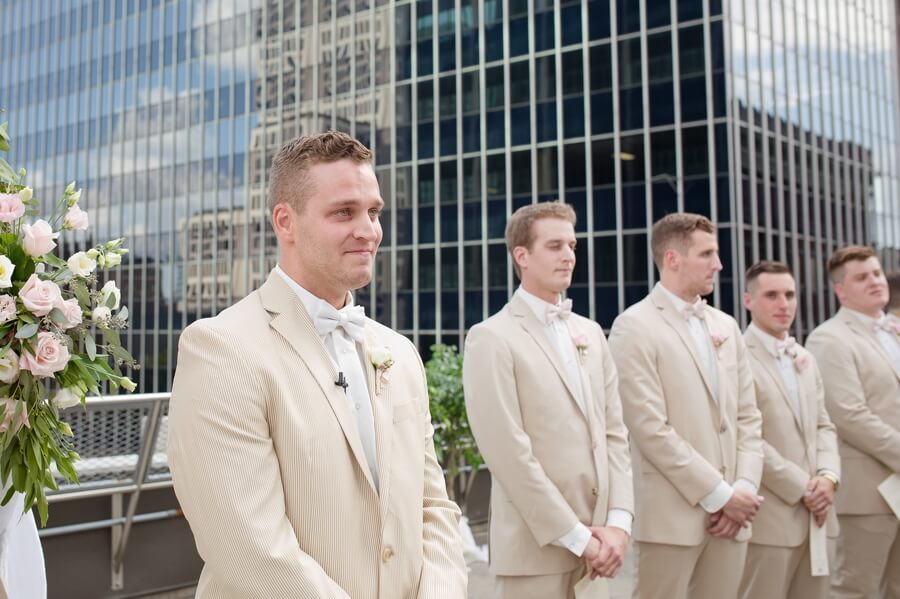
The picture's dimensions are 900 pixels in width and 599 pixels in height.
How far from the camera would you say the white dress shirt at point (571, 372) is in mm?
3656

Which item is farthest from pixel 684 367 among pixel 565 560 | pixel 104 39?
pixel 104 39

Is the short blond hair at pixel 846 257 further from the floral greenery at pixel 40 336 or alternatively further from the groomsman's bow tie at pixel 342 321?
the floral greenery at pixel 40 336

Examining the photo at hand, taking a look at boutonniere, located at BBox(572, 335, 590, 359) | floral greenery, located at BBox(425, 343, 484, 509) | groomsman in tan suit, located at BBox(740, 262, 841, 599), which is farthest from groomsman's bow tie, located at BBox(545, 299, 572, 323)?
floral greenery, located at BBox(425, 343, 484, 509)

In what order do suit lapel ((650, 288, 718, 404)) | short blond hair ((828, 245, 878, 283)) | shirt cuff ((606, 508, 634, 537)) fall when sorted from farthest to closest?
short blond hair ((828, 245, 878, 283))
suit lapel ((650, 288, 718, 404))
shirt cuff ((606, 508, 634, 537))

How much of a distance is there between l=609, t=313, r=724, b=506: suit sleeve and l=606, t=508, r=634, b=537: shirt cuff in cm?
46

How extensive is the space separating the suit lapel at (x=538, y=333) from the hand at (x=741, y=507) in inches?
38.4

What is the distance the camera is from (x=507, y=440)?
377 cm

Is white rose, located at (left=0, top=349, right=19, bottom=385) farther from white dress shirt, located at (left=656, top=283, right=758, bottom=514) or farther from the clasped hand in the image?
white dress shirt, located at (left=656, top=283, right=758, bottom=514)

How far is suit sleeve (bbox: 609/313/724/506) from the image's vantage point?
4.17 m

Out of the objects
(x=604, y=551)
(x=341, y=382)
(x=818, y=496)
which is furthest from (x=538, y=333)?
(x=818, y=496)

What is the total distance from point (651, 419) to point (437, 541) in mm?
1994

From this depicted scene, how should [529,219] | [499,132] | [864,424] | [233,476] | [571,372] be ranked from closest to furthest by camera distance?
1. [233,476]
2. [571,372]
3. [529,219]
4. [864,424]
5. [499,132]

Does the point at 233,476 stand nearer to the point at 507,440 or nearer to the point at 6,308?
the point at 6,308

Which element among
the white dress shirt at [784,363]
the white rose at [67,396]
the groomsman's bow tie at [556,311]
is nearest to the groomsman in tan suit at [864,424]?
the white dress shirt at [784,363]
